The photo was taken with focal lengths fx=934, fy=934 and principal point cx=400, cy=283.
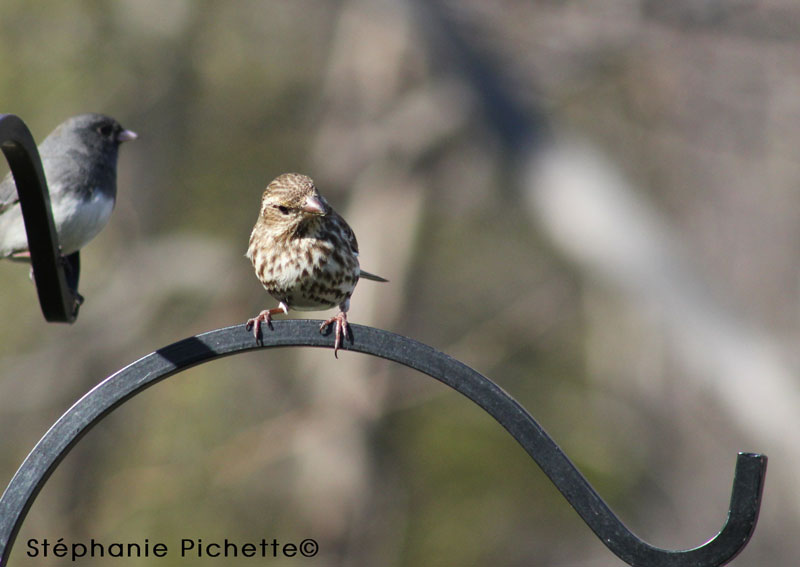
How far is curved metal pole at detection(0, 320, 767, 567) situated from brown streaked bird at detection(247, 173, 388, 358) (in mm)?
620

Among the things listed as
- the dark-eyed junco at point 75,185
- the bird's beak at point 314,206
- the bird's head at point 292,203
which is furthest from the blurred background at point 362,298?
the bird's beak at point 314,206

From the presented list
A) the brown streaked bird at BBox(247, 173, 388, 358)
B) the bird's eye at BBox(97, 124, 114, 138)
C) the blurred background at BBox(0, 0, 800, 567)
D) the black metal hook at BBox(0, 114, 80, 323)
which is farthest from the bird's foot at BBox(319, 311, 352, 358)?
the blurred background at BBox(0, 0, 800, 567)

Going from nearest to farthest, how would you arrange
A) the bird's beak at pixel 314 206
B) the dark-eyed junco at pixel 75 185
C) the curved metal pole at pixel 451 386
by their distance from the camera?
the curved metal pole at pixel 451 386 < the bird's beak at pixel 314 206 < the dark-eyed junco at pixel 75 185

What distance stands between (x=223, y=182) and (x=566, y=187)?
5.38 metres

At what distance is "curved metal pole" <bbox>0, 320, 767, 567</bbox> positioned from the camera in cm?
191

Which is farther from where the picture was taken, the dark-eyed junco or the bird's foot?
the dark-eyed junco

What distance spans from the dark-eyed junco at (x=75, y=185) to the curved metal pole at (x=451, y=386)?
150 cm

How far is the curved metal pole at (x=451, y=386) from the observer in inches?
75.2

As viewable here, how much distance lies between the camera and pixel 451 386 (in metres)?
2.06

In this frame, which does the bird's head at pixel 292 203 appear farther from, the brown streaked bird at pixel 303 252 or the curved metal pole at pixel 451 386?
the curved metal pole at pixel 451 386

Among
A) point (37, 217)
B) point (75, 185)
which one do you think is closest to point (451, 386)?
point (37, 217)

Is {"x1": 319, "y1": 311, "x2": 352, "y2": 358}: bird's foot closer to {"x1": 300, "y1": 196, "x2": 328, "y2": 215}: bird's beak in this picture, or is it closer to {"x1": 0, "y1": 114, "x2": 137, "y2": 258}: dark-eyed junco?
{"x1": 300, "y1": 196, "x2": 328, "y2": 215}: bird's beak

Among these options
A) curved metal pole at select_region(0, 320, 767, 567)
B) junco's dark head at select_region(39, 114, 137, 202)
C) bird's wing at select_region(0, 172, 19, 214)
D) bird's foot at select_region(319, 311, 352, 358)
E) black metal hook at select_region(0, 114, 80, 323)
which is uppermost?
junco's dark head at select_region(39, 114, 137, 202)

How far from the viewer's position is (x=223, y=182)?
9625mm
